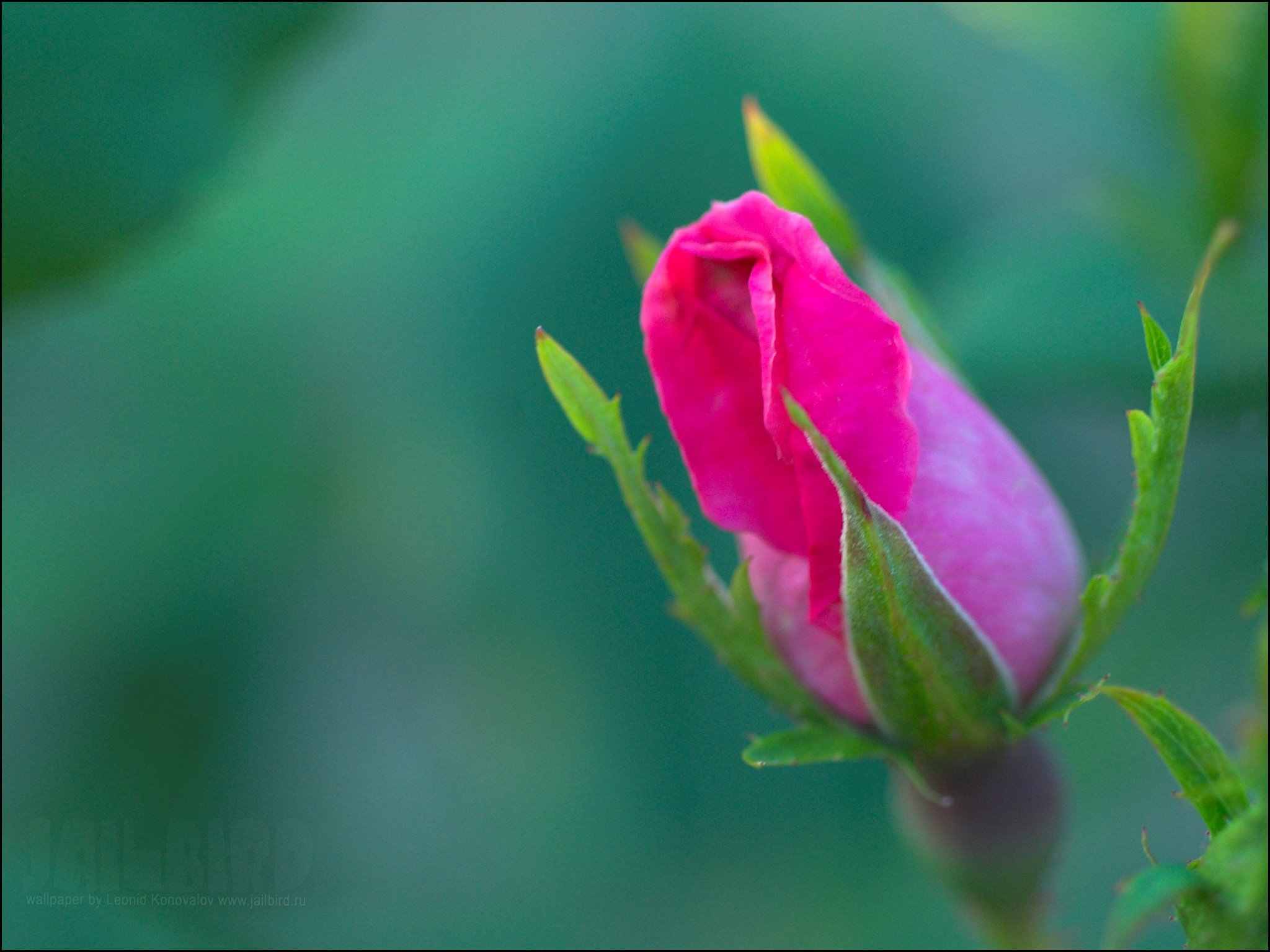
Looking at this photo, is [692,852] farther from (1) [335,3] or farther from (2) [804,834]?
(1) [335,3]

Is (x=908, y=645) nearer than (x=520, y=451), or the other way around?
(x=908, y=645)

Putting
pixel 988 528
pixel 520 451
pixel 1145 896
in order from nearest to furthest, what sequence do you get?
pixel 1145 896 → pixel 988 528 → pixel 520 451

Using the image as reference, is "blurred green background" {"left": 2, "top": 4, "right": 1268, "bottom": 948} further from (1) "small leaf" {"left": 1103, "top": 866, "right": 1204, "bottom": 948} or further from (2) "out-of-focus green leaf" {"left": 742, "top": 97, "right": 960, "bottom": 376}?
(1) "small leaf" {"left": 1103, "top": 866, "right": 1204, "bottom": 948}

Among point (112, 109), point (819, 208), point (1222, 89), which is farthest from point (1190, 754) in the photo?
point (112, 109)

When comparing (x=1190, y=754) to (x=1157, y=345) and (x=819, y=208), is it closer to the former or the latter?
(x=1157, y=345)

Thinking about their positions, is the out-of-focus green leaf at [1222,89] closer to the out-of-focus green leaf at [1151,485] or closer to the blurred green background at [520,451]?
the blurred green background at [520,451]

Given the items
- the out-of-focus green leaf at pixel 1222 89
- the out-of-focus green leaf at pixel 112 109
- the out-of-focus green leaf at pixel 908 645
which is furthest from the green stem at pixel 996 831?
the out-of-focus green leaf at pixel 112 109

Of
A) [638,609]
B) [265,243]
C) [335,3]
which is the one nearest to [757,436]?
[335,3]
